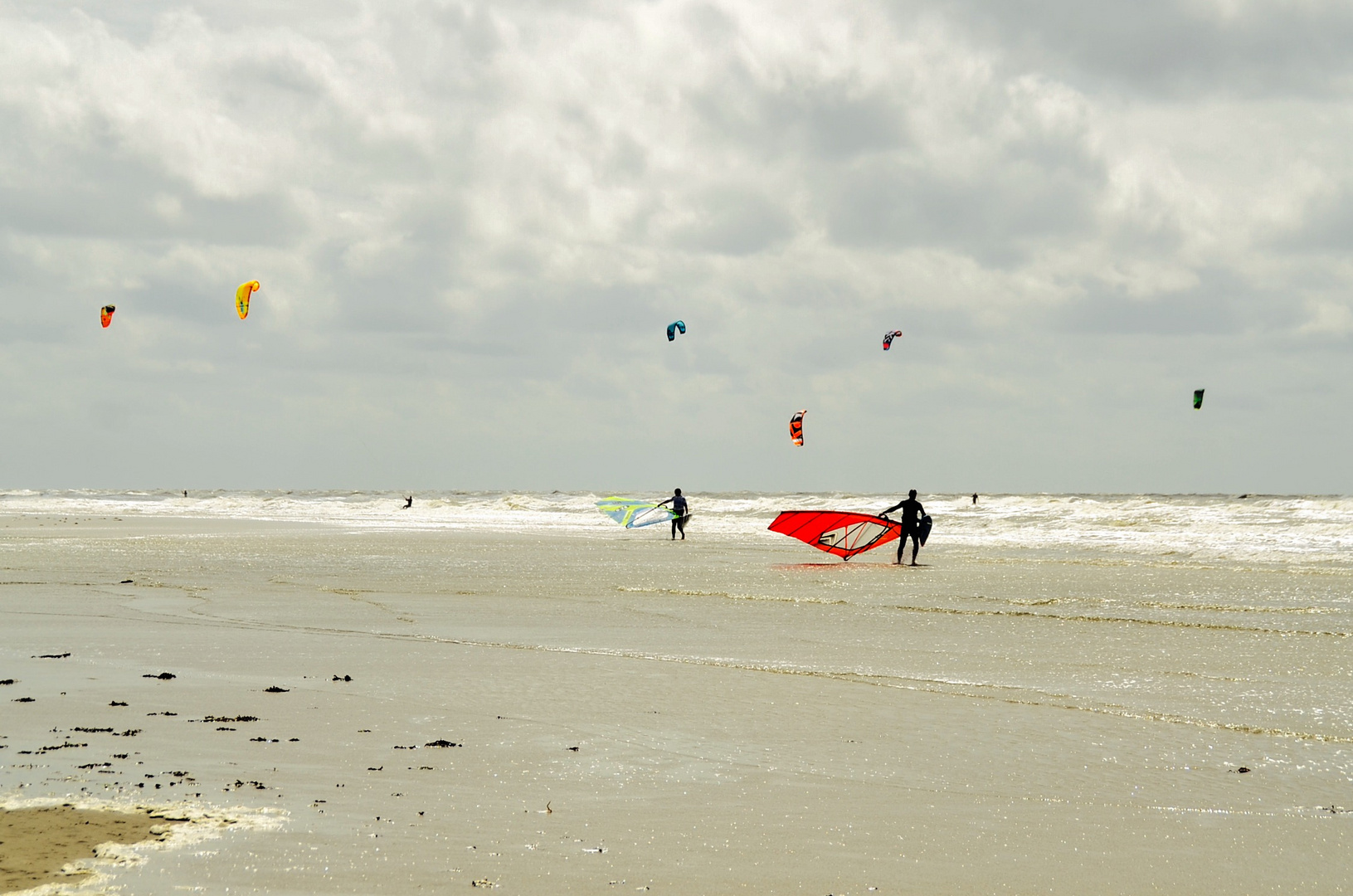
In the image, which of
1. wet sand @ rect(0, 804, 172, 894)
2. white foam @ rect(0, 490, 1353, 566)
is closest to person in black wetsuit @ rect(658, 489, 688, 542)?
white foam @ rect(0, 490, 1353, 566)

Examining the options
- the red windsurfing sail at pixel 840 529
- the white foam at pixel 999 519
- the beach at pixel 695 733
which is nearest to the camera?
the beach at pixel 695 733

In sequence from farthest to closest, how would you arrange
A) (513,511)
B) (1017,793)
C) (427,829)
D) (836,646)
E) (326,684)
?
(513,511) < (836,646) < (326,684) < (1017,793) < (427,829)

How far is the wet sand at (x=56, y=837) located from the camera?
3.76 meters

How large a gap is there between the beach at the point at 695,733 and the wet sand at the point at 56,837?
7.8 inches

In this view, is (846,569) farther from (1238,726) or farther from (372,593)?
(1238,726)

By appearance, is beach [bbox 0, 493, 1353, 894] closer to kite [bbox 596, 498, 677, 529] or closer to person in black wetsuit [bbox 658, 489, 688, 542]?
person in black wetsuit [bbox 658, 489, 688, 542]

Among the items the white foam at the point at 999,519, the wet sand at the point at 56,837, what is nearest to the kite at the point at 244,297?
the white foam at the point at 999,519

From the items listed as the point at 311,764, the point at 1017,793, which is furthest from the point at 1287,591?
the point at 311,764

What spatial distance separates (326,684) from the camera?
312 inches

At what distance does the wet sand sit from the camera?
3760 millimetres

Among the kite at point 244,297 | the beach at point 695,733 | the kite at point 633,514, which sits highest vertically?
the kite at point 244,297

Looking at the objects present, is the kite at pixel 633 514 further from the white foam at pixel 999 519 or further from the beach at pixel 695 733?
the beach at pixel 695 733

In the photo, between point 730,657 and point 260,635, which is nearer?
point 730,657

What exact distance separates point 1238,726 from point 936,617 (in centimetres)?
599
